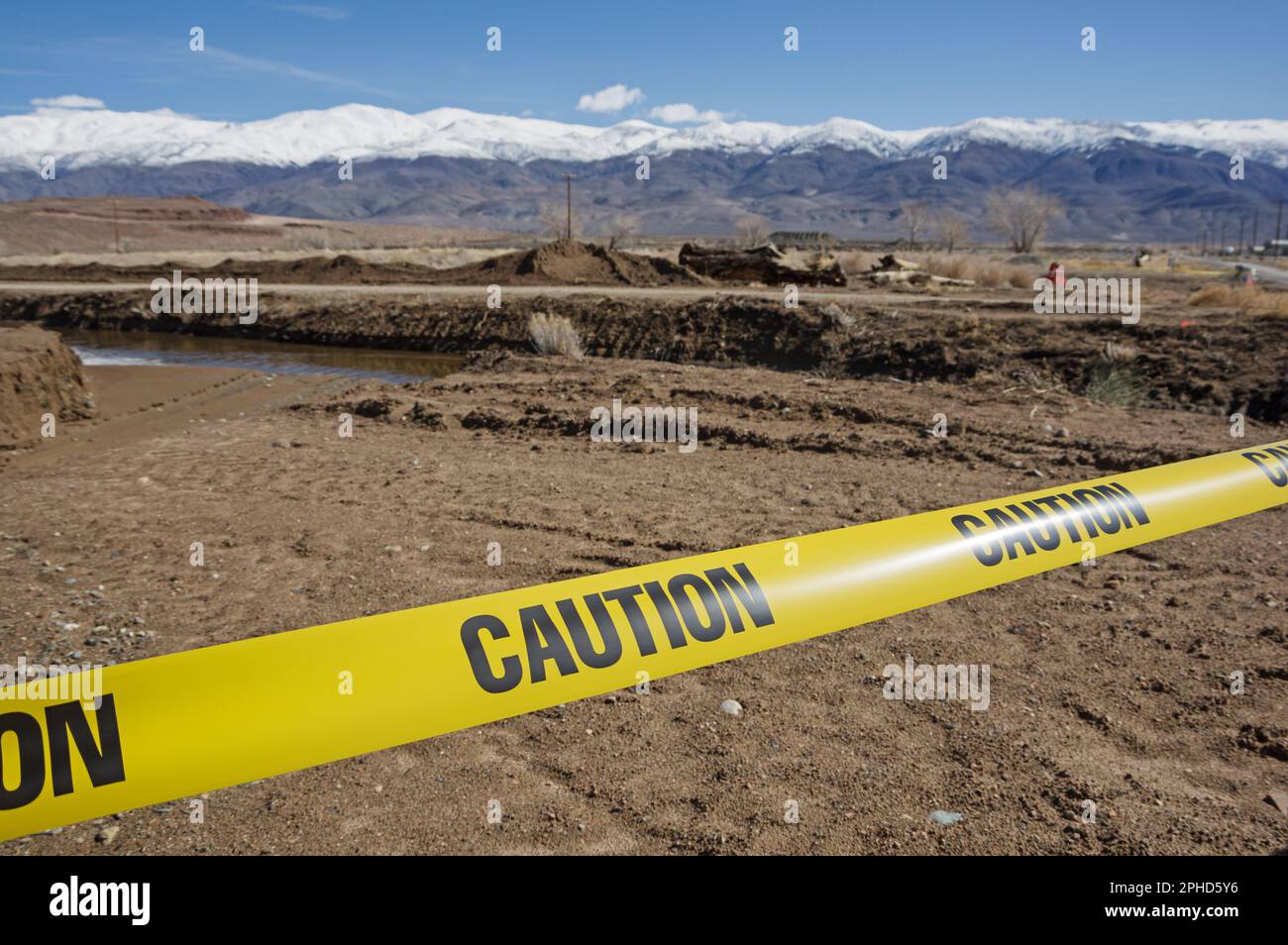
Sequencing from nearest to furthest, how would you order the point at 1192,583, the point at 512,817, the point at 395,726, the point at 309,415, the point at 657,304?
the point at 395,726
the point at 512,817
the point at 1192,583
the point at 309,415
the point at 657,304

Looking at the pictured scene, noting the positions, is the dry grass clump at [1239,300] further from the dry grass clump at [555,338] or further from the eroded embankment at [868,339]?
the dry grass clump at [555,338]

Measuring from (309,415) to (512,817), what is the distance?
893cm

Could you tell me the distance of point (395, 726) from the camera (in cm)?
243

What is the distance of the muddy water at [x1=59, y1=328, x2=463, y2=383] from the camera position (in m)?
17.9

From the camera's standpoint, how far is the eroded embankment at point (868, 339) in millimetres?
11570

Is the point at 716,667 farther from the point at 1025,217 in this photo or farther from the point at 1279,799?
the point at 1025,217

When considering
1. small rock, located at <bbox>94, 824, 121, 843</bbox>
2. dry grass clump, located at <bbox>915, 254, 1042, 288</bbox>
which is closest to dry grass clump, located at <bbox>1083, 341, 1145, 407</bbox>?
small rock, located at <bbox>94, 824, 121, 843</bbox>

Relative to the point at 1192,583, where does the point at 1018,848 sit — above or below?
below

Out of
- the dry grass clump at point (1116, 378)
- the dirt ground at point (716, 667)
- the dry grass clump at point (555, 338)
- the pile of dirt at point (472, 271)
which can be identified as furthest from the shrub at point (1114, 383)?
the pile of dirt at point (472, 271)

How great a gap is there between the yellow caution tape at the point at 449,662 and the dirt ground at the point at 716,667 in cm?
67
